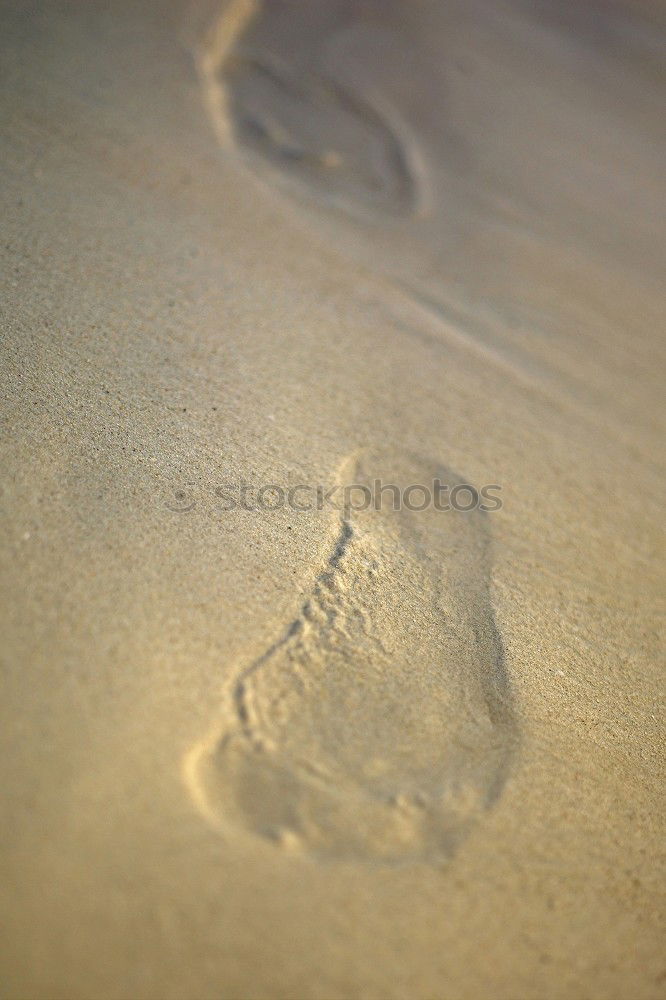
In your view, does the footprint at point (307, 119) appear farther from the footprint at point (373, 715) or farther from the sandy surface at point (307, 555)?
the footprint at point (373, 715)

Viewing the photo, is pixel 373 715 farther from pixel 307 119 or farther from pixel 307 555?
pixel 307 119

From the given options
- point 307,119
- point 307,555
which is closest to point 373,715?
point 307,555

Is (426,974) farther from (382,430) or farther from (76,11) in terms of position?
(76,11)

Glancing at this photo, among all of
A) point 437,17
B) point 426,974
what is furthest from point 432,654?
point 437,17

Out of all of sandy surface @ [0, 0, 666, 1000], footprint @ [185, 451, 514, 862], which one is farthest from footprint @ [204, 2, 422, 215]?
footprint @ [185, 451, 514, 862]

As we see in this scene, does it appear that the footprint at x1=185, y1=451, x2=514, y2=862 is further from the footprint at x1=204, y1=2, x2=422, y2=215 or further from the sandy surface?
the footprint at x1=204, y1=2, x2=422, y2=215

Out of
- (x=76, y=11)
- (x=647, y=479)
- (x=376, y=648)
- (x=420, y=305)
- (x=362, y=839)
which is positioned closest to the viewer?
(x=362, y=839)
